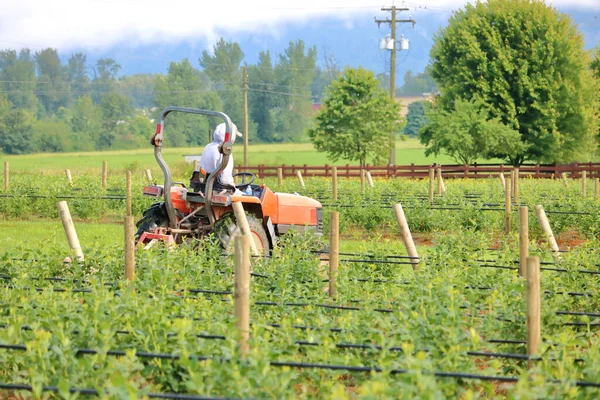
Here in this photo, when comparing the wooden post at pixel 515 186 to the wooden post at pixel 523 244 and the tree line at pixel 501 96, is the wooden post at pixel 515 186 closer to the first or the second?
the wooden post at pixel 523 244

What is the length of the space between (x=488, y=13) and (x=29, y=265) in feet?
125

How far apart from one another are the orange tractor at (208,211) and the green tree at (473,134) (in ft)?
93.6

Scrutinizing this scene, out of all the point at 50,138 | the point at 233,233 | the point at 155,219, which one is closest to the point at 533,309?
the point at 233,233

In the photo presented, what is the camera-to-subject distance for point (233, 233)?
34.2ft

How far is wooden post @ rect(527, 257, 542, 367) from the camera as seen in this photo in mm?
6262

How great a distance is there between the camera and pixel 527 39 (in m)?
42.5

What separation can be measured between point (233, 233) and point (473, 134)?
101ft

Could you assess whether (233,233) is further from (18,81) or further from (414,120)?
(18,81)

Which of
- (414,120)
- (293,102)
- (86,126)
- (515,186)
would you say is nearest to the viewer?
(515,186)

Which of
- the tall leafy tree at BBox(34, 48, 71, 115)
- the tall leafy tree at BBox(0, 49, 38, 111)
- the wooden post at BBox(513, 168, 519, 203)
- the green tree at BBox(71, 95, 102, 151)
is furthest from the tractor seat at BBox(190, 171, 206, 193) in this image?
the tall leafy tree at BBox(34, 48, 71, 115)

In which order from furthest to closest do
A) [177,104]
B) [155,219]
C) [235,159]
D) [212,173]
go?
1. [177,104]
2. [235,159]
3. [155,219]
4. [212,173]

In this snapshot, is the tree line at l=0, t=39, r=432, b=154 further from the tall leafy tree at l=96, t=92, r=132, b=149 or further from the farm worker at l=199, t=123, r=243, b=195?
the farm worker at l=199, t=123, r=243, b=195

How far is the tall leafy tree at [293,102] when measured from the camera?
321ft

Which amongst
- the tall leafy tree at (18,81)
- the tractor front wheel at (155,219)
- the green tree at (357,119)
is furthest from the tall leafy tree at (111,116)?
the tractor front wheel at (155,219)
